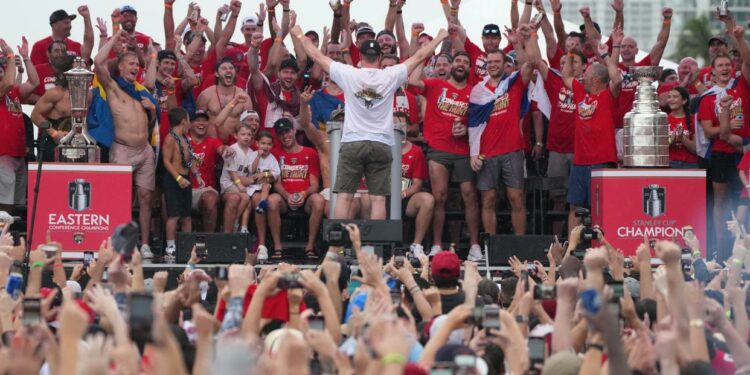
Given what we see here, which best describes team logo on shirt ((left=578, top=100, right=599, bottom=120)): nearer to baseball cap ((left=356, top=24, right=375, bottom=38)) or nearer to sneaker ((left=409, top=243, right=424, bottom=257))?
sneaker ((left=409, top=243, right=424, bottom=257))

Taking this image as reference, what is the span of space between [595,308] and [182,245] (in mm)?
8725

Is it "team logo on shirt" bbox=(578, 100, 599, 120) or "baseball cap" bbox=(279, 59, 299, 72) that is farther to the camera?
"baseball cap" bbox=(279, 59, 299, 72)

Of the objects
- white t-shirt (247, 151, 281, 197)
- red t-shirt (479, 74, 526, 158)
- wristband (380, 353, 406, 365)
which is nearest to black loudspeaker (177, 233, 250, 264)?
white t-shirt (247, 151, 281, 197)

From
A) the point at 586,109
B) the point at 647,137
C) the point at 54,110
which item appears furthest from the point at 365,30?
the point at 647,137

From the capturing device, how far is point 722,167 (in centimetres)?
1567

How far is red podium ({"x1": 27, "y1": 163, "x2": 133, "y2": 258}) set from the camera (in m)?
13.9

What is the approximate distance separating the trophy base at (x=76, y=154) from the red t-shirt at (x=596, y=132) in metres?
4.60

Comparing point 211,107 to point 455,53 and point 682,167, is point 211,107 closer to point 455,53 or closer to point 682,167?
point 455,53

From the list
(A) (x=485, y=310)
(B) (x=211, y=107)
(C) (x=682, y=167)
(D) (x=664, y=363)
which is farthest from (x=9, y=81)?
(D) (x=664, y=363)

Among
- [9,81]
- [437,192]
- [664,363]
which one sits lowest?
[664,363]

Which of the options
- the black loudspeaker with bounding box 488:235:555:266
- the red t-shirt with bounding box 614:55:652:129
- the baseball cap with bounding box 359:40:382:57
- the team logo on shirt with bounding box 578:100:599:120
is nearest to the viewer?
the baseball cap with bounding box 359:40:382:57

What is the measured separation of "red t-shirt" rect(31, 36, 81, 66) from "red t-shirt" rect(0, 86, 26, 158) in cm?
111

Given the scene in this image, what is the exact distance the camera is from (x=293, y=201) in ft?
51.0

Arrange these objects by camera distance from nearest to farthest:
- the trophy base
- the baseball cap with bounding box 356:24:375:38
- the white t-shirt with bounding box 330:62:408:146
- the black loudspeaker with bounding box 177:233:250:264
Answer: the white t-shirt with bounding box 330:62:408:146 → the black loudspeaker with bounding box 177:233:250:264 → the trophy base → the baseball cap with bounding box 356:24:375:38
